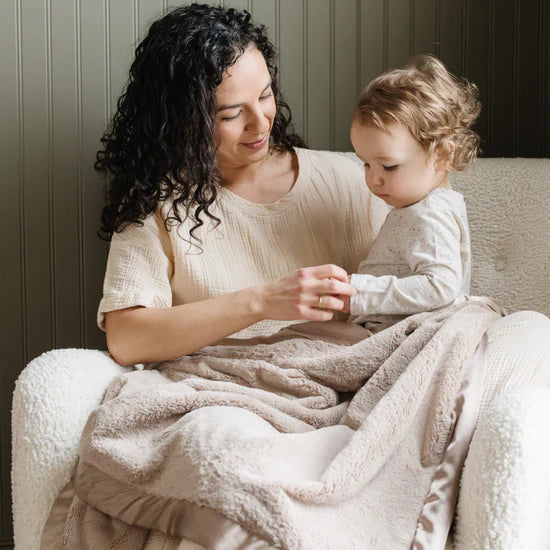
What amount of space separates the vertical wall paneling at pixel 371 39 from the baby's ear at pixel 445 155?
60 centimetres

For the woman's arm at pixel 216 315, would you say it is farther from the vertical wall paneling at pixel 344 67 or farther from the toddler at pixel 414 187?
the vertical wall paneling at pixel 344 67

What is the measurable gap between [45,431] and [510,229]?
1054mm

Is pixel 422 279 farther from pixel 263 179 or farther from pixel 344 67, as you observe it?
pixel 344 67

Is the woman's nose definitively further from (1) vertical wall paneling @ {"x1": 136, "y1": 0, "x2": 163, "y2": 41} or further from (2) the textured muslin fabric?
(1) vertical wall paneling @ {"x1": 136, "y1": 0, "x2": 163, "y2": 41}

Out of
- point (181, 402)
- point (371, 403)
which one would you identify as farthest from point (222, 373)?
point (371, 403)

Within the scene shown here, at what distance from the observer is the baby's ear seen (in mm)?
1436

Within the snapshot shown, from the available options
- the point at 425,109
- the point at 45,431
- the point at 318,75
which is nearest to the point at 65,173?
the point at 318,75

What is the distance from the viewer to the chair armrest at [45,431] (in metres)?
1.22

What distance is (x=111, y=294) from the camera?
1.46 meters

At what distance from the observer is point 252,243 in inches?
62.8

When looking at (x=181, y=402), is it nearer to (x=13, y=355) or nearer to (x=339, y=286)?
(x=339, y=286)

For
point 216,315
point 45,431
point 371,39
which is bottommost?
point 45,431

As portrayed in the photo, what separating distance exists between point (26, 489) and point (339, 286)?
2.00ft

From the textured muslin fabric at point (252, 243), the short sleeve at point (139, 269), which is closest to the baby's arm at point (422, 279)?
the textured muslin fabric at point (252, 243)
